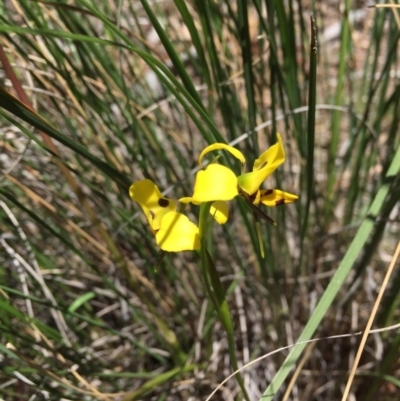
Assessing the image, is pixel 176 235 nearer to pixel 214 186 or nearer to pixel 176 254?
pixel 214 186

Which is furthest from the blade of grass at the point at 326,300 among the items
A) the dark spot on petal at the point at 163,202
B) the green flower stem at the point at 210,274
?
the dark spot on petal at the point at 163,202

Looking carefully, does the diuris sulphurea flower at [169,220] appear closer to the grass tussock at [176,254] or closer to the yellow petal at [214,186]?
the yellow petal at [214,186]

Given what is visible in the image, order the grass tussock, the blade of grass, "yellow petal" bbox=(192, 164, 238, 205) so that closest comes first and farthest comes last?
1. "yellow petal" bbox=(192, 164, 238, 205)
2. the blade of grass
3. the grass tussock

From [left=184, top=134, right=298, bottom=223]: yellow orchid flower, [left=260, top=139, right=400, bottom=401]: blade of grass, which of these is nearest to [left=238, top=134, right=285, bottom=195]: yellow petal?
[left=184, top=134, right=298, bottom=223]: yellow orchid flower

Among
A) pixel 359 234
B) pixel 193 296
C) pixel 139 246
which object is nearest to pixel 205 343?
pixel 193 296

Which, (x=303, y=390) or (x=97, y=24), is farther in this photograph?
(x=97, y=24)

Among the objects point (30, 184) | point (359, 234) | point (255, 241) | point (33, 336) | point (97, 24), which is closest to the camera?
point (359, 234)

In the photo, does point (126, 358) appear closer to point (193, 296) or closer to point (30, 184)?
point (193, 296)

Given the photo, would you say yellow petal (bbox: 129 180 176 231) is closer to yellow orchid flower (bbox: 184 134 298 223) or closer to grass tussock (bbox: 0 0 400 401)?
yellow orchid flower (bbox: 184 134 298 223)
